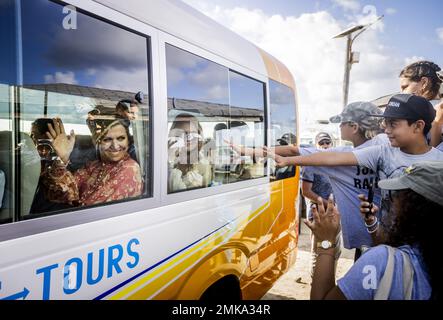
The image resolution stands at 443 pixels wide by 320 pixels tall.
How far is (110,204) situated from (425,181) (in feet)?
4.85

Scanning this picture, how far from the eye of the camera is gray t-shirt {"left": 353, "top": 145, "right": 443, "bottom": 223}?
213cm

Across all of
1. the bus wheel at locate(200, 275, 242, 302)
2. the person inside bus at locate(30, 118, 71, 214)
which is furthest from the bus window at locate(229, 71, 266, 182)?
the person inside bus at locate(30, 118, 71, 214)

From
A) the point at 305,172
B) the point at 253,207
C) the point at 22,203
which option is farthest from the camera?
the point at 305,172

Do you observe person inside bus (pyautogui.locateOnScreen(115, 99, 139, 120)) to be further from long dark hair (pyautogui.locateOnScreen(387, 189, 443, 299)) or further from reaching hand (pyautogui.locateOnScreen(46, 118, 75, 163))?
long dark hair (pyautogui.locateOnScreen(387, 189, 443, 299))

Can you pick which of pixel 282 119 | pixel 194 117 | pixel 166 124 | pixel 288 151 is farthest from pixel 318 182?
pixel 166 124

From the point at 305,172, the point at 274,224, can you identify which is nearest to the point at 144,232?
the point at 274,224

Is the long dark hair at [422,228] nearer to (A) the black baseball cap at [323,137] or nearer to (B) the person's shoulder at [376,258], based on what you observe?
(B) the person's shoulder at [376,258]

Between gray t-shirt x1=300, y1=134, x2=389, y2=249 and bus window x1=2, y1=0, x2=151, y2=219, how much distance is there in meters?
1.39

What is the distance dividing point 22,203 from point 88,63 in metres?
0.75

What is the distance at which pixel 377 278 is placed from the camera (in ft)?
4.06

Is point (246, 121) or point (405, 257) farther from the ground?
point (246, 121)

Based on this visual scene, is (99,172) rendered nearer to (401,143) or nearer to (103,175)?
(103,175)
